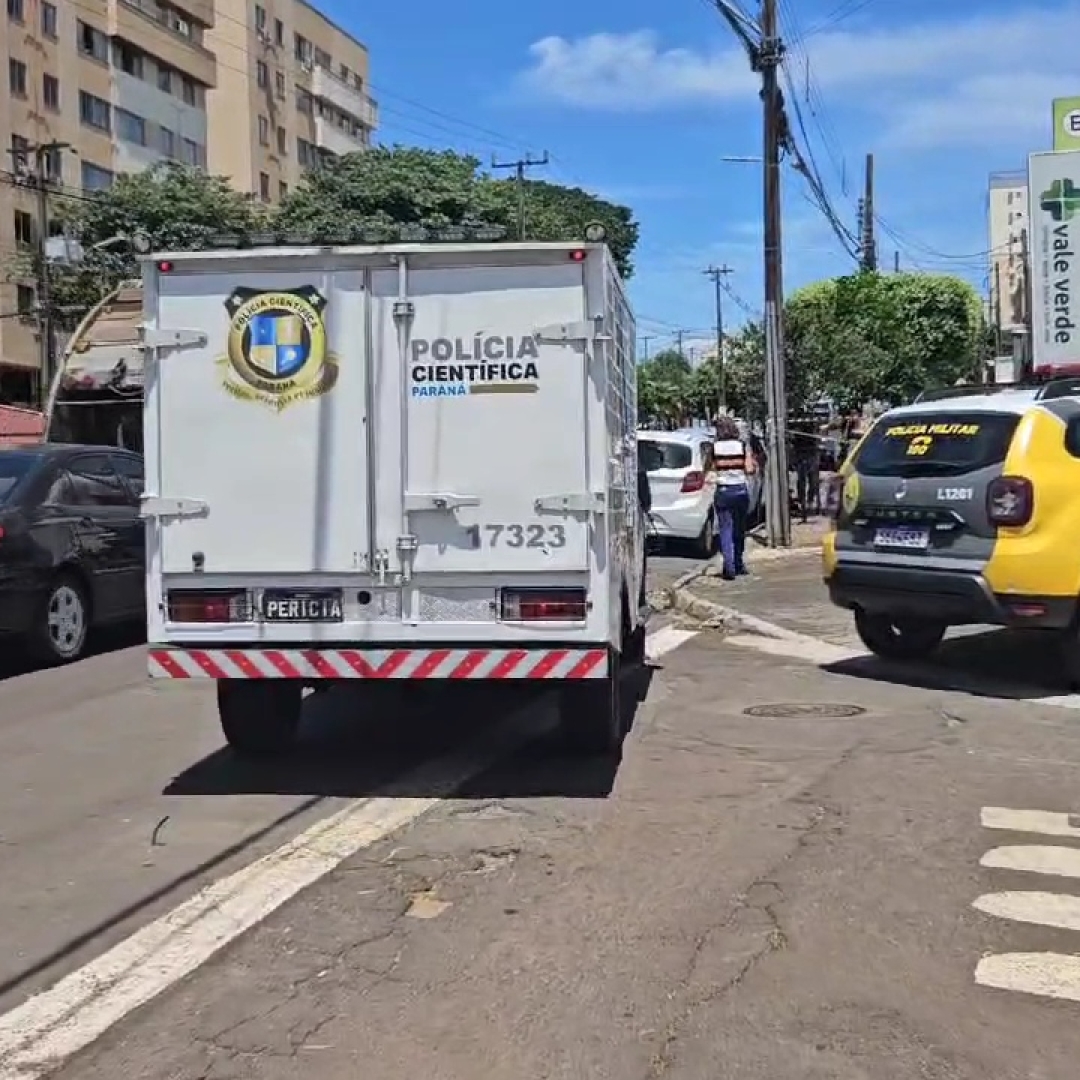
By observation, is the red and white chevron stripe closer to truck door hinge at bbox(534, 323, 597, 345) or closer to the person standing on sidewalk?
truck door hinge at bbox(534, 323, 597, 345)

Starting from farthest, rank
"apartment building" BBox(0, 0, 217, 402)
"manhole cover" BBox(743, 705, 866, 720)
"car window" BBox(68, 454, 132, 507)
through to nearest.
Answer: "apartment building" BBox(0, 0, 217, 402)
"car window" BBox(68, 454, 132, 507)
"manhole cover" BBox(743, 705, 866, 720)

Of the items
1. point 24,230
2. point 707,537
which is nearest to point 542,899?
point 707,537

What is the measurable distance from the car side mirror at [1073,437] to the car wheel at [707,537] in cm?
968

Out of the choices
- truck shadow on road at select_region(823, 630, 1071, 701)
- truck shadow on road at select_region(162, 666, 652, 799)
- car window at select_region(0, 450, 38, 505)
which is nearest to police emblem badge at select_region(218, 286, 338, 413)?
truck shadow on road at select_region(162, 666, 652, 799)

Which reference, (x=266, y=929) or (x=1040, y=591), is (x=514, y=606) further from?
(x=1040, y=591)

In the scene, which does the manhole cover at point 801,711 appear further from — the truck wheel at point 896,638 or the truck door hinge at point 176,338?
the truck door hinge at point 176,338

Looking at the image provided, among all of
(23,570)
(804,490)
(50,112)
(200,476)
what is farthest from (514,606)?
(50,112)

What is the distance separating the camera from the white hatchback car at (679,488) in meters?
19.1

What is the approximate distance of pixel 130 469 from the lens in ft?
41.1

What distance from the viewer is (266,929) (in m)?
5.16

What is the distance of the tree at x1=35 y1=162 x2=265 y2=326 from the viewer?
42.8 m

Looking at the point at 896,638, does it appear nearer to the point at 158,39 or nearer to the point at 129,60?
the point at 129,60

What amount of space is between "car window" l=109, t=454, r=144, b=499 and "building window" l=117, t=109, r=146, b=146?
45996 millimetres

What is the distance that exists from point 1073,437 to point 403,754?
4.68 metres
